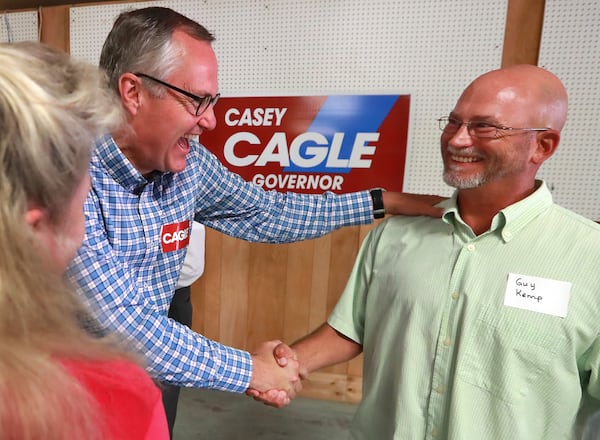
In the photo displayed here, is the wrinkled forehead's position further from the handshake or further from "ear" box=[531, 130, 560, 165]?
the handshake

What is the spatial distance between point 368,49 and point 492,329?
5.46 feet

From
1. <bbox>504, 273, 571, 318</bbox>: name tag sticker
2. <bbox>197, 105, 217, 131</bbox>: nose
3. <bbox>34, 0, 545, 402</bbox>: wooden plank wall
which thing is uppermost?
<bbox>197, 105, 217, 131</bbox>: nose

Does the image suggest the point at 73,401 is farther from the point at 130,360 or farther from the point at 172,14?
the point at 172,14

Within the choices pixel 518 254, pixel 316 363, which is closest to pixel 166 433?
pixel 316 363

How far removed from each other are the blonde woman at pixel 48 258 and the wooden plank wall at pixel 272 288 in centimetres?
197

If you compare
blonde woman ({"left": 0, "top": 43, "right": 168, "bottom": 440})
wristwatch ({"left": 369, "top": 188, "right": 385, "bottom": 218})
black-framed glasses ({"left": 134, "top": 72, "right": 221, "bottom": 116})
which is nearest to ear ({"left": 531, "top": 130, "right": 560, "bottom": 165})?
wristwatch ({"left": 369, "top": 188, "right": 385, "bottom": 218})

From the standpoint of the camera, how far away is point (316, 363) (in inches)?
53.1

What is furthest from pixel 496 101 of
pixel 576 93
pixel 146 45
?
pixel 576 93

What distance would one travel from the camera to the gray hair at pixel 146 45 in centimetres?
117

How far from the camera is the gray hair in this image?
1168 mm

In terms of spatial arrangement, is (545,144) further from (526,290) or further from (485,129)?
(526,290)

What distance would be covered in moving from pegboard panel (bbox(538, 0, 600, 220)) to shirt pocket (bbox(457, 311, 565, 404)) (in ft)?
4.31

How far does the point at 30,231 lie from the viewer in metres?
0.48

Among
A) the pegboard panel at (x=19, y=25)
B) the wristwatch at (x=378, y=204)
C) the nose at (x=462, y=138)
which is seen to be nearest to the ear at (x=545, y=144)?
the nose at (x=462, y=138)
